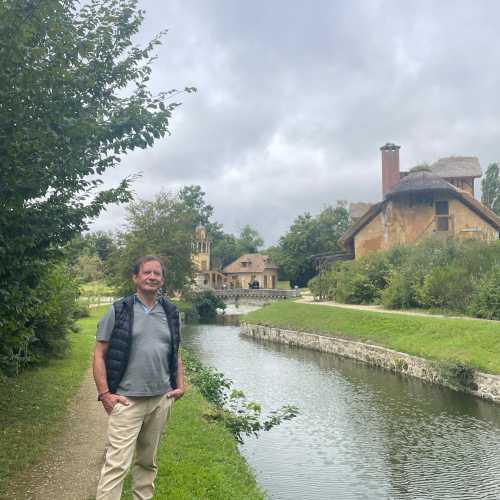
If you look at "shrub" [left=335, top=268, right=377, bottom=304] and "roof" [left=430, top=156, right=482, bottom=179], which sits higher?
"roof" [left=430, top=156, right=482, bottom=179]

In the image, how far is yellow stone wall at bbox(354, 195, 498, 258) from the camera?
→ 3975 cm

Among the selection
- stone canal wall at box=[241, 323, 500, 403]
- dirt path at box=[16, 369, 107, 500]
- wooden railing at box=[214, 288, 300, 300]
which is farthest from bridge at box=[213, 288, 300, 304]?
dirt path at box=[16, 369, 107, 500]

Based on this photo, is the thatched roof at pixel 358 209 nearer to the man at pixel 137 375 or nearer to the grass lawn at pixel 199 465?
the grass lawn at pixel 199 465

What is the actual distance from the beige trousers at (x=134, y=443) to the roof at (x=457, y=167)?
4524cm

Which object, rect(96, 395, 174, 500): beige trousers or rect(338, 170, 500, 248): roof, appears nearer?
rect(96, 395, 174, 500): beige trousers

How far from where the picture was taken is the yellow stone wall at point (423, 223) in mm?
39750

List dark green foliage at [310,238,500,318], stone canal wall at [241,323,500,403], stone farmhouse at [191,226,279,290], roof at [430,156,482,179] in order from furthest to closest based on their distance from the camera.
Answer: stone farmhouse at [191,226,279,290], roof at [430,156,482,179], dark green foliage at [310,238,500,318], stone canal wall at [241,323,500,403]

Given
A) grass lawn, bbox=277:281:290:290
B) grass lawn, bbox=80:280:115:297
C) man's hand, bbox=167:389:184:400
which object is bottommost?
man's hand, bbox=167:389:184:400

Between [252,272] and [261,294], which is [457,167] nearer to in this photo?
[261,294]

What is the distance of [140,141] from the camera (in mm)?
7980

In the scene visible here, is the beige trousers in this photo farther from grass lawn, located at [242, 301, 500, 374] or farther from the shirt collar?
grass lawn, located at [242, 301, 500, 374]

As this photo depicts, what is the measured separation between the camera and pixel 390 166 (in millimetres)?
43844

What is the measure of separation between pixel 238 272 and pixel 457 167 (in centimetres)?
4444

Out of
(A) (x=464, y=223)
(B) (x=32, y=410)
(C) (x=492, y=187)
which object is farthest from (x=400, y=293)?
(C) (x=492, y=187)
